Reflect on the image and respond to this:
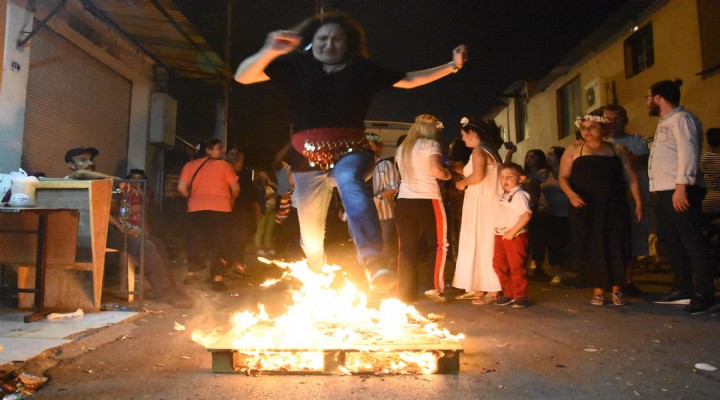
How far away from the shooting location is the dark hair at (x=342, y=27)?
341 centimetres

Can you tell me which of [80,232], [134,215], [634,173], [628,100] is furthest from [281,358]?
[628,100]

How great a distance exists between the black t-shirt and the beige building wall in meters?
9.85

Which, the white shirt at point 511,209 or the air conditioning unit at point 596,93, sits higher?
the air conditioning unit at point 596,93

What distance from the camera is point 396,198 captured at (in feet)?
19.0

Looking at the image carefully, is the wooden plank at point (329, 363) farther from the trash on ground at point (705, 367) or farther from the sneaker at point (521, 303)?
the sneaker at point (521, 303)

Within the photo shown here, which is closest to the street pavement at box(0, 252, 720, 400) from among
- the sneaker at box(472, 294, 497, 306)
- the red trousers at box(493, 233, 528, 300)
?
the red trousers at box(493, 233, 528, 300)

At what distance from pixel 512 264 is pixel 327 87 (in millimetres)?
3066

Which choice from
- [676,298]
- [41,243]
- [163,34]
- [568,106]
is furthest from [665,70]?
[41,243]

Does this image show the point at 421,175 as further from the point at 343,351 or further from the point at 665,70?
the point at 665,70

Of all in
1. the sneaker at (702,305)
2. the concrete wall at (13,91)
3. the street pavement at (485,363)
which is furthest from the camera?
the concrete wall at (13,91)

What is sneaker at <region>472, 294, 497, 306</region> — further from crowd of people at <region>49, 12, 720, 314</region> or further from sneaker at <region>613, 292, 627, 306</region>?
sneaker at <region>613, 292, 627, 306</region>

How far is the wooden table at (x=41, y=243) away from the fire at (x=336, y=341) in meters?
1.79

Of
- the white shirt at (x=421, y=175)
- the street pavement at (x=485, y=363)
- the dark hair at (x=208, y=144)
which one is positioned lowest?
the street pavement at (x=485, y=363)

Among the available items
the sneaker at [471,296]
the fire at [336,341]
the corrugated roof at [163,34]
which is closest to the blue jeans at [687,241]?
the sneaker at [471,296]
